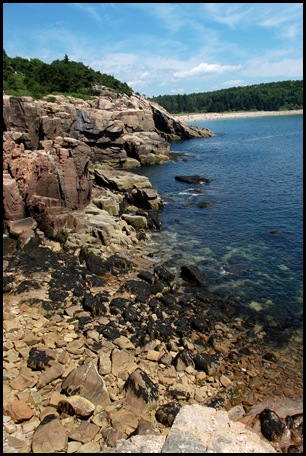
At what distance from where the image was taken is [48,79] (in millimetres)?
81375

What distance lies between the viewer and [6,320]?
15.0 m

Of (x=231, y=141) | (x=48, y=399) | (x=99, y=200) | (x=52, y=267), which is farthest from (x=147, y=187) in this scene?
(x=231, y=141)

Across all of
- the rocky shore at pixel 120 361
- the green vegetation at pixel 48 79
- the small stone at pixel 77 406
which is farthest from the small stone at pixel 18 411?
the green vegetation at pixel 48 79

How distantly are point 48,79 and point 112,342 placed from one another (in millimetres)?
81859

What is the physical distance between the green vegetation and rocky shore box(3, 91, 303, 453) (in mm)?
47675

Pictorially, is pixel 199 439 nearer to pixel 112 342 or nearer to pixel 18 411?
pixel 18 411

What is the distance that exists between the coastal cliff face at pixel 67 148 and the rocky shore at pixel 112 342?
0.53 feet

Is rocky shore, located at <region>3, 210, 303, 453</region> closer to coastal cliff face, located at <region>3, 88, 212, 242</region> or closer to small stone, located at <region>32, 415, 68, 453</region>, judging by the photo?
small stone, located at <region>32, 415, 68, 453</region>

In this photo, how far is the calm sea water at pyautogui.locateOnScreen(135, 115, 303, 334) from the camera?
2161 cm

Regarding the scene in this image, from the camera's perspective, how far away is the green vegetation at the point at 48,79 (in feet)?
231

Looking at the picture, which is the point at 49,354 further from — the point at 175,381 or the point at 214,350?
the point at 214,350

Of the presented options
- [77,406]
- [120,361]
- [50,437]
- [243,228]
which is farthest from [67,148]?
[50,437]

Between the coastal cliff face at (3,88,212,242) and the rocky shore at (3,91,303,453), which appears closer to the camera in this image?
the rocky shore at (3,91,303,453)

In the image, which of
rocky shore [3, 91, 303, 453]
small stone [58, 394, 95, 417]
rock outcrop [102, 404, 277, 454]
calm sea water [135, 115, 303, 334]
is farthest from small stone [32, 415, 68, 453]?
calm sea water [135, 115, 303, 334]
